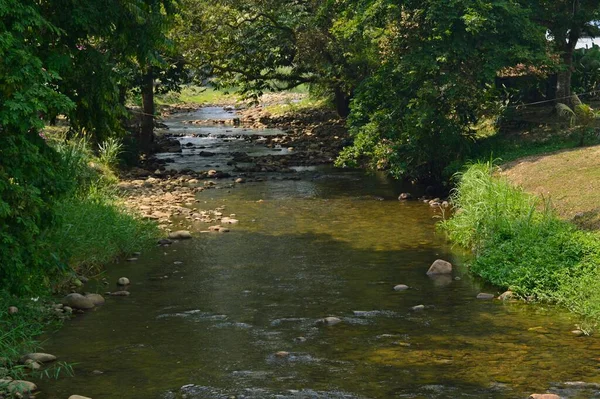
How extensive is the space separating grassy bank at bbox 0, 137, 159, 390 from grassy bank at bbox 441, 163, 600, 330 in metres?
6.19

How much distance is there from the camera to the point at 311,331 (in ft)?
35.3

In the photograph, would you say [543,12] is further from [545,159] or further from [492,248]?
[492,248]

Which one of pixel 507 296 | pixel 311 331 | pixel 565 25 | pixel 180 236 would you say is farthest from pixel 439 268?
pixel 565 25

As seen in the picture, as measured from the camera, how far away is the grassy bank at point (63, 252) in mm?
9180

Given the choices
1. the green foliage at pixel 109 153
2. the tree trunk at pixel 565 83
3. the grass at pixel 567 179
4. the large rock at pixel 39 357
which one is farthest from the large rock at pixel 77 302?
the tree trunk at pixel 565 83

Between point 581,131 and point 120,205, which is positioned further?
point 581,131

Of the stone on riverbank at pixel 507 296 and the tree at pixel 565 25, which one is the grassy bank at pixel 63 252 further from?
the tree at pixel 565 25

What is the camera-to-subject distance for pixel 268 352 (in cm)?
996

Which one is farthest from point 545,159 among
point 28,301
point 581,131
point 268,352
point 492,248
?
point 28,301

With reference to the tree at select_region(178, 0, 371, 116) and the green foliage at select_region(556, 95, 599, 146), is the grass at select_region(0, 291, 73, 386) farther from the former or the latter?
the tree at select_region(178, 0, 371, 116)

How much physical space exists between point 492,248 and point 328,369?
588cm

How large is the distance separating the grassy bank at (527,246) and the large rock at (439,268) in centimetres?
39

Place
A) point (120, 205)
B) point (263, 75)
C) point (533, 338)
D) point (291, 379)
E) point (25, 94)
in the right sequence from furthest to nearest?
point (263, 75) → point (120, 205) → point (533, 338) → point (291, 379) → point (25, 94)

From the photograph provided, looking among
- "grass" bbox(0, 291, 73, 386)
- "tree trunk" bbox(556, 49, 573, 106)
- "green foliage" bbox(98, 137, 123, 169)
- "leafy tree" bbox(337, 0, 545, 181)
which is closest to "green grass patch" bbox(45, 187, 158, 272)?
"grass" bbox(0, 291, 73, 386)
